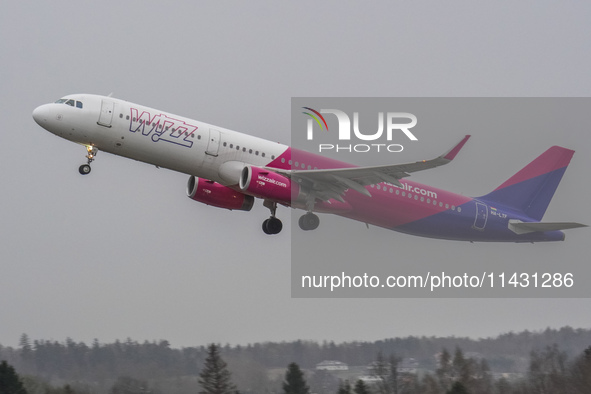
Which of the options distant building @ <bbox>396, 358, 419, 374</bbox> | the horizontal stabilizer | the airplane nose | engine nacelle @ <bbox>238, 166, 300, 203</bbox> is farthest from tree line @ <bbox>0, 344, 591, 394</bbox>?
the airplane nose

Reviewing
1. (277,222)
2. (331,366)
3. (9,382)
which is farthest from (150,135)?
(331,366)

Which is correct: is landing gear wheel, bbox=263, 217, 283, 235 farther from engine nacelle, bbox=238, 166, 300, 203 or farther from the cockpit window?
the cockpit window

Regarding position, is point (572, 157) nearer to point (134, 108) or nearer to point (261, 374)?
point (261, 374)

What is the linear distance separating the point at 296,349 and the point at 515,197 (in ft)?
40.8

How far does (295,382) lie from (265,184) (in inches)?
366

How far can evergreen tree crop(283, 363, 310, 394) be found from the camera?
4462cm

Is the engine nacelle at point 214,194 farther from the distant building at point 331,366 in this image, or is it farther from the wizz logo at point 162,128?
the distant building at point 331,366

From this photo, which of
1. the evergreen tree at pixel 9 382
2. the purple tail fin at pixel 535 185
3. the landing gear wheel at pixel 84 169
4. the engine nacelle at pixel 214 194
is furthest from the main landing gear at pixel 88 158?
the purple tail fin at pixel 535 185

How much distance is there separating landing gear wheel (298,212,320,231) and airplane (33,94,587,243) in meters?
0.04

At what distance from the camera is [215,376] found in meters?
45.2

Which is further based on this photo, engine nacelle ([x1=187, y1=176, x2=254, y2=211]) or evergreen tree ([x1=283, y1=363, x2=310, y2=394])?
engine nacelle ([x1=187, y1=176, x2=254, y2=211])

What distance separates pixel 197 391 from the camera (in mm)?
45875

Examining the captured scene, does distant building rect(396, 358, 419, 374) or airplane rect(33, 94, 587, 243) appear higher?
airplane rect(33, 94, 587, 243)

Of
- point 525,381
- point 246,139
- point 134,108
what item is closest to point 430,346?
point 525,381
